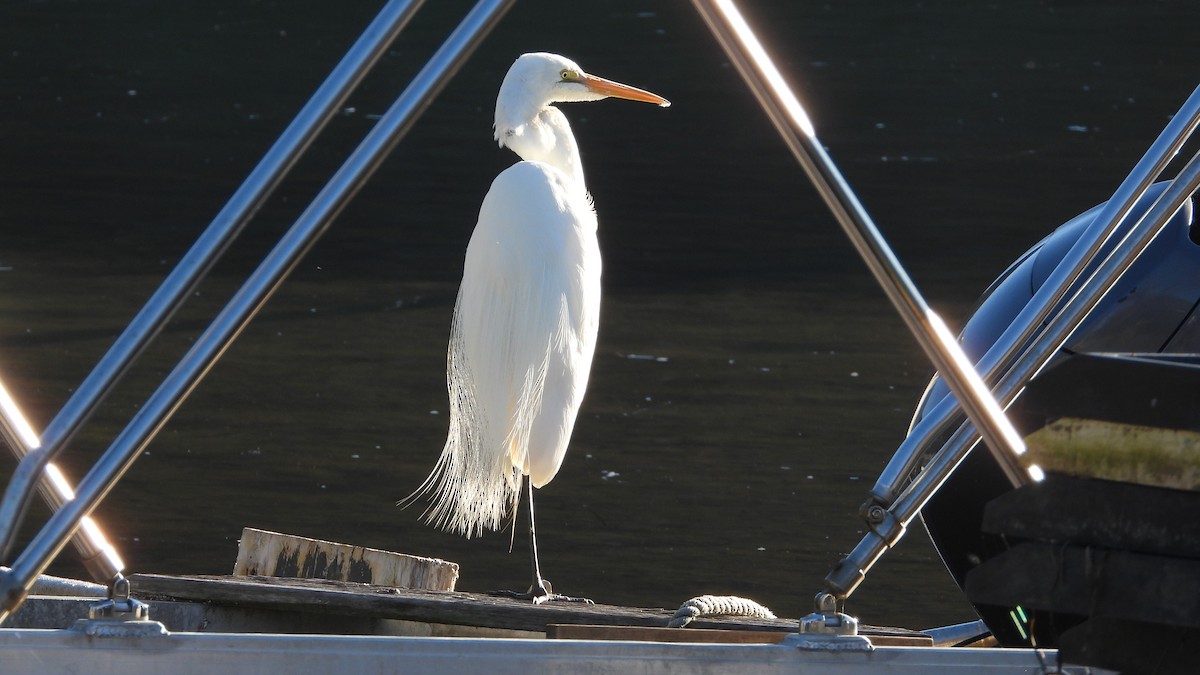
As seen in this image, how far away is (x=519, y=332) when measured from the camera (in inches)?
201

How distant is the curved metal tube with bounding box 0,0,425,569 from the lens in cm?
189

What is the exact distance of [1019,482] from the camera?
1978 mm

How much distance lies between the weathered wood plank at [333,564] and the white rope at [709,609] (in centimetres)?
83

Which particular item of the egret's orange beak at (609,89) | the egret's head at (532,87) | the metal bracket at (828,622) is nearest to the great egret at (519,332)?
the egret's head at (532,87)

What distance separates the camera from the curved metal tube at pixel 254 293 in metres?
1.91

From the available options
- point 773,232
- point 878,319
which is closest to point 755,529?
point 878,319

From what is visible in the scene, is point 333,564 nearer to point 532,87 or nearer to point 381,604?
point 381,604

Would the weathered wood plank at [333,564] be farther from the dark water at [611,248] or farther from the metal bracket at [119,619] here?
the metal bracket at [119,619]

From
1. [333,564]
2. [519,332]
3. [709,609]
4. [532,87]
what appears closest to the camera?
[709,609]

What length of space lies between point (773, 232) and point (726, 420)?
3508 mm

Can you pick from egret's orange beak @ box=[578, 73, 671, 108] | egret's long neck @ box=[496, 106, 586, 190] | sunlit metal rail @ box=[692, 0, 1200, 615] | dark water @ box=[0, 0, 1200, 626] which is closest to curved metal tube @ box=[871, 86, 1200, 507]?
sunlit metal rail @ box=[692, 0, 1200, 615]

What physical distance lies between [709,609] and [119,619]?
3.98 feet

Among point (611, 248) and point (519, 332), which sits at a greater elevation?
point (611, 248)

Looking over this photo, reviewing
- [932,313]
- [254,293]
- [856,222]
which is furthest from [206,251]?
[932,313]
